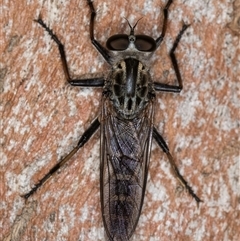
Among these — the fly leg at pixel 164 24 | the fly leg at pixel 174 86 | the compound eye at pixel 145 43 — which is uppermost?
the fly leg at pixel 164 24

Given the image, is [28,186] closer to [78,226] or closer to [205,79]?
[78,226]

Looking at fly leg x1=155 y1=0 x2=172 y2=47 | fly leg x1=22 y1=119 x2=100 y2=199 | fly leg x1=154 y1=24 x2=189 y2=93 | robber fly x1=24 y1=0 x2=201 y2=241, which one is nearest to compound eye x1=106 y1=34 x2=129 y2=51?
robber fly x1=24 y1=0 x2=201 y2=241

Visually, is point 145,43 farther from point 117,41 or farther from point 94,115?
point 94,115

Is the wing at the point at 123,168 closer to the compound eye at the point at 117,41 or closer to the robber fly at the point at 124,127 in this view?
the robber fly at the point at 124,127

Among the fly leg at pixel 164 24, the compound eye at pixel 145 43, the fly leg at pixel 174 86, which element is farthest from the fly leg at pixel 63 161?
the fly leg at pixel 164 24

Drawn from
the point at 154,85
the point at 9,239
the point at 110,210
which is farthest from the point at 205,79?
the point at 9,239
